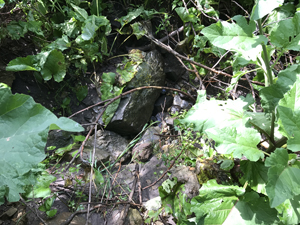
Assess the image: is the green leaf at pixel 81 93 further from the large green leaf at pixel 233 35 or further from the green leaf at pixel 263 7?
the green leaf at pixel 263 7

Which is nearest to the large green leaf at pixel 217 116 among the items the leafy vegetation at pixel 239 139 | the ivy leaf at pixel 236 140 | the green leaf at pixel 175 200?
the leafy vegetation at pixel 239 139

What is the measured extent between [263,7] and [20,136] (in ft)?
3.96

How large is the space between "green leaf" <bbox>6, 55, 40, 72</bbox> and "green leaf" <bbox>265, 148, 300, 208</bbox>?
2.45 metres

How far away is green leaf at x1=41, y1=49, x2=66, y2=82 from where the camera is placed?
2.38 metres

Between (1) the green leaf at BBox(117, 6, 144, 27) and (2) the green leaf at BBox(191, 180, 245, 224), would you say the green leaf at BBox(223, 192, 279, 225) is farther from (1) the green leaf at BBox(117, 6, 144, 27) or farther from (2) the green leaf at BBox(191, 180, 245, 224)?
(1) the green leaf at BBox(117, 6, 144, 27)

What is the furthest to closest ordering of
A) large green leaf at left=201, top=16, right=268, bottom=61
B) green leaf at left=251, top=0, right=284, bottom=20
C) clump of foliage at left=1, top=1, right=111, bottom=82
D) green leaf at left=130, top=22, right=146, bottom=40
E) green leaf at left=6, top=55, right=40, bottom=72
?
green leaf at left=130, top=22, right=146, bottom=40
clump of foliage at left=1, top=1, right=111, bottom=82
green leaf at left=6, top=55, right=40, bottom=72
large green leaf at left=201, top=16, right=268, bottom=61
green leaf at left=251, top=0, right=284, bottom=20

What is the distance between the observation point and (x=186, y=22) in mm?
2865

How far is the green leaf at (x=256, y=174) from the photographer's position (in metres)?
1.10

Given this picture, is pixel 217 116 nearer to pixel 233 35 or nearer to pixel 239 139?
pixel 239 139

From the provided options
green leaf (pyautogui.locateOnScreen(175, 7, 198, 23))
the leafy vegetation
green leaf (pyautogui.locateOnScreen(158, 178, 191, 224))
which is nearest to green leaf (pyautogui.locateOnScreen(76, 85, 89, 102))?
the leafy vegetation

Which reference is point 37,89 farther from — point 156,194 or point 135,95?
point 156,194

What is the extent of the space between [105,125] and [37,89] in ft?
3.57

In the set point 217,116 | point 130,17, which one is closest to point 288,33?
point 217,116

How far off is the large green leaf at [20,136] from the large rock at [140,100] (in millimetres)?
1839
